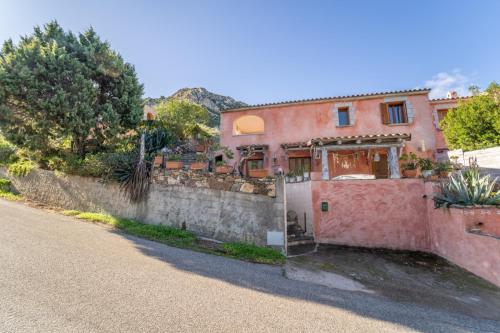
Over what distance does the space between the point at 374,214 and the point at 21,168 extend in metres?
16.7

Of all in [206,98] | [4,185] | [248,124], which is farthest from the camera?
[206,98]

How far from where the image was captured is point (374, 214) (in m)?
9.00

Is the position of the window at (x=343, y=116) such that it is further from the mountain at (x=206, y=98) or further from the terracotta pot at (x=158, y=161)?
the mountain at (x=206, y=98)

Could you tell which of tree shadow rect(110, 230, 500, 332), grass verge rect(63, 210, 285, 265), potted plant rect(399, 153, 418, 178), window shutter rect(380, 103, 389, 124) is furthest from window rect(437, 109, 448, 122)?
grass verge rect(63, 210, 285, 265)

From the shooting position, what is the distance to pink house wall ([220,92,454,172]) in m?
13.4

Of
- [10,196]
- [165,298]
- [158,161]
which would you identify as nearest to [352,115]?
[158,161]

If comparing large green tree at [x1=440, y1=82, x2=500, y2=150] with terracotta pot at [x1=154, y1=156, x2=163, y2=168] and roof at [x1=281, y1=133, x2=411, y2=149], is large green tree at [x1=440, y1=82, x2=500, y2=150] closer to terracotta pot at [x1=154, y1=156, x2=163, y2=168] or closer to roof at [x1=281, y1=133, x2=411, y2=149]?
roof at [x1=281, y1=133, x2=411, y2=149]

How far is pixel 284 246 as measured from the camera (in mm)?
7164

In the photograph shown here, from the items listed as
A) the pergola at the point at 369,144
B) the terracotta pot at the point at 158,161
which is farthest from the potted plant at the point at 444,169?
the terracotta pot at the point at 158,161

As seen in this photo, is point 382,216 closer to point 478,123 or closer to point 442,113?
point 478,123

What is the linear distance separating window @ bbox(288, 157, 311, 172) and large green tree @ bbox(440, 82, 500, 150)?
760 centimetres

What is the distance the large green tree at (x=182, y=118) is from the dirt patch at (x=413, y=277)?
35.3 ft

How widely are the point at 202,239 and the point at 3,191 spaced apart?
11.7 metres

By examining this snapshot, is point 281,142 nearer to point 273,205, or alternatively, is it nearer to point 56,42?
point 273,205
